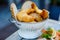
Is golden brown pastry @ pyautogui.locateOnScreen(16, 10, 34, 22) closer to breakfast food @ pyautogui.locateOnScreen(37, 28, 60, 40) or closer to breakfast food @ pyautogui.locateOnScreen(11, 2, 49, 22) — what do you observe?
breakfast food @ pyautogui.locateOnScreen(11, 2, 49, 22)

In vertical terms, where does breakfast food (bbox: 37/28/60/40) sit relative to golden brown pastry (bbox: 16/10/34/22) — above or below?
below

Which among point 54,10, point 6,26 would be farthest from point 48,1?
point 6,26

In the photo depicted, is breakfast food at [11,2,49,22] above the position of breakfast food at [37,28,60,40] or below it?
above

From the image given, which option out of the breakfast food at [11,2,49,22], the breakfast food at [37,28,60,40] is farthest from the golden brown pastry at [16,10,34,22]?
the breakfast food at [37,28,60,40]

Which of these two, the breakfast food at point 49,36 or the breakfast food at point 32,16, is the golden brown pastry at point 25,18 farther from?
the breakfast food at point 49,36

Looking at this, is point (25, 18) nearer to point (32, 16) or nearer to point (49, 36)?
point (32, 16)

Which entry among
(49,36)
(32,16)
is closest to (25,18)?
(32,16)

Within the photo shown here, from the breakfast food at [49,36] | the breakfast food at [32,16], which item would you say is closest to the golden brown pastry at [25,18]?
the breakfast food at [32,16]

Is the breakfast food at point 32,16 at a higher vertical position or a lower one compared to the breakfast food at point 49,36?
higher

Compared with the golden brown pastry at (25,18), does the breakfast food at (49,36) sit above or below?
below

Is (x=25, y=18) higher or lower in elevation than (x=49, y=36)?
higher

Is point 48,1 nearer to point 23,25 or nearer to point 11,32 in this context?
point 11,32
